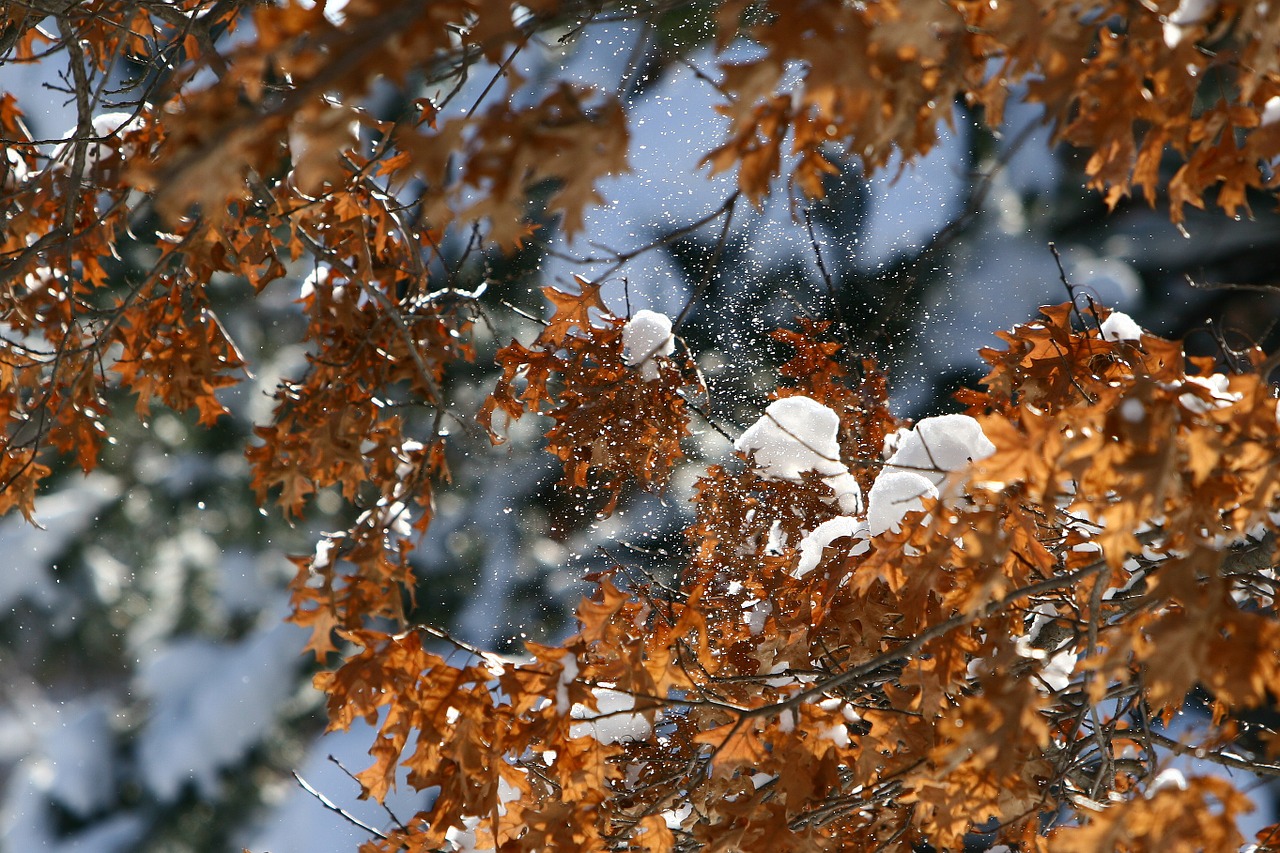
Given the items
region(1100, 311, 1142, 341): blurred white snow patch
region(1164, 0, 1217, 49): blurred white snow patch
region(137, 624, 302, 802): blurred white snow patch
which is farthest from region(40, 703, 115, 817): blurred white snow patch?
region(1164, 0, 1217, 49): blurred white snow patch

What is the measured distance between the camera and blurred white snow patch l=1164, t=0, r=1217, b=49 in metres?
0.97

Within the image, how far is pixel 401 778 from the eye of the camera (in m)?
6.44

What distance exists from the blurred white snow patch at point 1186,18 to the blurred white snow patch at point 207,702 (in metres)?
6.54

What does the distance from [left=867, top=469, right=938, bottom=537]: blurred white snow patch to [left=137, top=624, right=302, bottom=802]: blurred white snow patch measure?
566 cm

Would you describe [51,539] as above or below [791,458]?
above

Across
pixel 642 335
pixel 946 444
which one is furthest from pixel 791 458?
pixel 946 444

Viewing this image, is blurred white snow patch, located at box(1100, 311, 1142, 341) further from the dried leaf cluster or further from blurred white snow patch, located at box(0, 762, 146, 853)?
blurred white snow patch, located at box(0, 762, 146, 853)

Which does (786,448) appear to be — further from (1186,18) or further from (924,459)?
(1186,18)

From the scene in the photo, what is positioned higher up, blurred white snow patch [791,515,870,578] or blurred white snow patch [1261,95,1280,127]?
blurred white snow patch [791,515,870,578]

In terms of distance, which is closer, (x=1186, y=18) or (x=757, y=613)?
(x=1186, y=18)

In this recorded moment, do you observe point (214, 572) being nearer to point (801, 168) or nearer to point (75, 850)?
point (75, 850)

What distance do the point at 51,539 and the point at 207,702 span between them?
1.51 m

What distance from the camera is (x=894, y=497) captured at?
1829 mm

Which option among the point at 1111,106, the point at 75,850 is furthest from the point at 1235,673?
the point at 75,850
